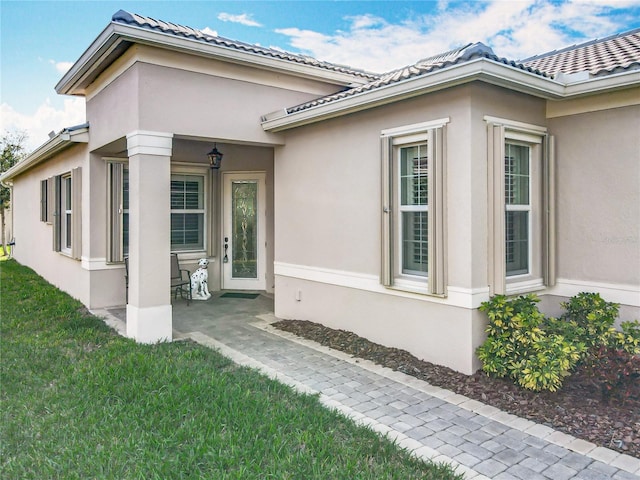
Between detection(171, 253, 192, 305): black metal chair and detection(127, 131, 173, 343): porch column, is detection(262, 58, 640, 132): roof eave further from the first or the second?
detection(171, 253, 192, 305): black metal chair

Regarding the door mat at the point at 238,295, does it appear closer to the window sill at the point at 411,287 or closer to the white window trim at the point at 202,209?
the white window trim at the point at 202,209

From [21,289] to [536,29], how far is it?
13.3 meters

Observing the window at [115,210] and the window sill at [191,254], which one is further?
the window sill at [191,254]

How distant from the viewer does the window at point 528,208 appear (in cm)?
576

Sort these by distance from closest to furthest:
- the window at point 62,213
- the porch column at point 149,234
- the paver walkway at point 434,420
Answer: the paver walkway at point 434,420 < the porch column at point 149,234 < the window at point 62,213

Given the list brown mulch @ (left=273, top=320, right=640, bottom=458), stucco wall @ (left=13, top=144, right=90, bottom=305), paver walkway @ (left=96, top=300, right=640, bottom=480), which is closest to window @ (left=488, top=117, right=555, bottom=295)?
brown mulch @ (left=273, top=320, right=640, bottom=458)

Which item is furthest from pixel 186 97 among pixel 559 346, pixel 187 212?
pixel 559 346

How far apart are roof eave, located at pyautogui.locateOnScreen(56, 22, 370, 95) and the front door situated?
329 centimetres

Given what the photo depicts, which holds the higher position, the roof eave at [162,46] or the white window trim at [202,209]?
the roof eave at [162,46]

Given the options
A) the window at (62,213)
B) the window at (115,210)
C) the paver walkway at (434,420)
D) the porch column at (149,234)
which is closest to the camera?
the paver walkway at (434,420)

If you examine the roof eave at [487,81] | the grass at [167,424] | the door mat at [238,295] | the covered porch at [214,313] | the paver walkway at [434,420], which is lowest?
the paver walkway at [434,420]

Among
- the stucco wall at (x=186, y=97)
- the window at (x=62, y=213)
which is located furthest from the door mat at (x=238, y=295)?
the stucco wall at (x=186, y=97)

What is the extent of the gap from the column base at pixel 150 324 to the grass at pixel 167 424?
423 millimetres

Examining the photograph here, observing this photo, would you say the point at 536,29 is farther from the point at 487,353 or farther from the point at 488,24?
the point at 487,353
